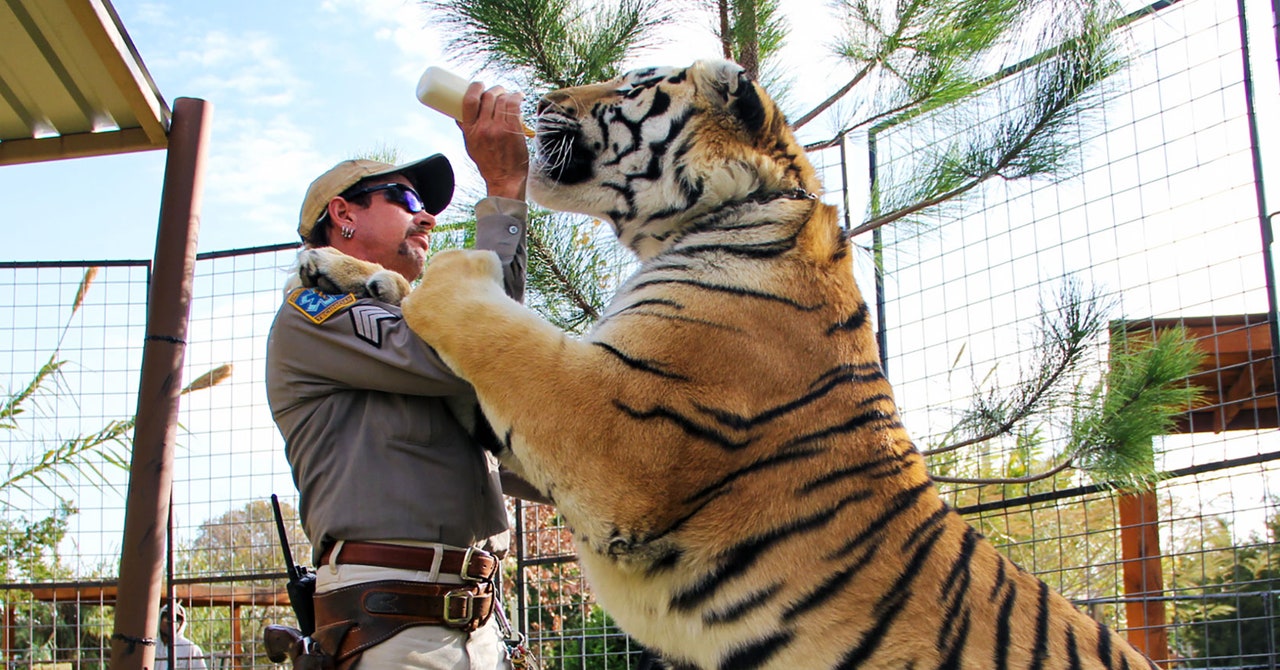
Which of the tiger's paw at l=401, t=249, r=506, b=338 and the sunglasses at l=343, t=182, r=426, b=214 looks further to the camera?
the sunglasses at l=343, t=182, r=426, b=214

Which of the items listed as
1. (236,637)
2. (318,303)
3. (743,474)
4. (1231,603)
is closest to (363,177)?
(318,303)

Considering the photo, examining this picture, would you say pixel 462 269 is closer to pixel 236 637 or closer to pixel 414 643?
pixel 414 643

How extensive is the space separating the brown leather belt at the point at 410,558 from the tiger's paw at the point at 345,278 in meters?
0.63

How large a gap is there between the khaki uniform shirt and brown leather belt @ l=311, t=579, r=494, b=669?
0.39ft

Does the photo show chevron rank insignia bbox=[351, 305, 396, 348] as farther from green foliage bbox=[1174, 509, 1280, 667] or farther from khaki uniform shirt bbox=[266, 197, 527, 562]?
green foliage bbox=[1174, 509, 1280, 667]

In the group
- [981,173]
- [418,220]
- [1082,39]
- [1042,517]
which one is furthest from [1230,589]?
[418,220]

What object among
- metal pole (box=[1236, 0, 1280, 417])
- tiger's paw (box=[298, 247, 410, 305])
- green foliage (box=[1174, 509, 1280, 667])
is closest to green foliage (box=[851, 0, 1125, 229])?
metal pole (box=[1236, 0, 1280, 417])

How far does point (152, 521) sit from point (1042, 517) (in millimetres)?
5172

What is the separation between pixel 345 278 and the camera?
263cm

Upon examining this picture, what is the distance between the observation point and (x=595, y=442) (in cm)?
211

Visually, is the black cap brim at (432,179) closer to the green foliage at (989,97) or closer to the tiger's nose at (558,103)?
the tiger's nose at (558,103)

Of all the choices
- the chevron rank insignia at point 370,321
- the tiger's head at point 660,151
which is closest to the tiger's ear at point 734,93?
the tiger's head at point 660,151

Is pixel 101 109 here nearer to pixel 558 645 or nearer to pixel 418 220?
pixel 418 220

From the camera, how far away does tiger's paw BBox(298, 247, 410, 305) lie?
8.59 ft
